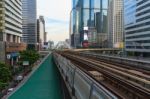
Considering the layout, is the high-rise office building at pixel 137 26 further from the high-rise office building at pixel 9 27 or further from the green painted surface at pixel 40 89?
the green painted surface at pixel 40 89

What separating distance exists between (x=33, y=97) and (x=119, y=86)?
1199 cm

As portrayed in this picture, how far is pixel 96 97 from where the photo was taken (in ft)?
28.6

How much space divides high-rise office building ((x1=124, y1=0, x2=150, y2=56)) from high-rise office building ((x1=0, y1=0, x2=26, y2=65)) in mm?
40090

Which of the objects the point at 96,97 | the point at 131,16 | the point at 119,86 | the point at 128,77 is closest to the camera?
the point at 96,97

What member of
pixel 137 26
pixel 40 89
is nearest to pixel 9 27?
pixel 137 26

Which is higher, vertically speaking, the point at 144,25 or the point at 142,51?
the point at 144,25

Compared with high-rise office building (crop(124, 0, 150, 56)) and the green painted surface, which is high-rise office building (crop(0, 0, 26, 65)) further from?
the green painted surface

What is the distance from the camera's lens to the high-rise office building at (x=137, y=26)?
4454 inches

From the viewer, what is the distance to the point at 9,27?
117250 millimetres

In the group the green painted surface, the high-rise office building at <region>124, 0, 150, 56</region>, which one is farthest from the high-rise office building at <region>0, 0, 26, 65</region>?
the green painted surface

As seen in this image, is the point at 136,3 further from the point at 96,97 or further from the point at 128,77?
the point at 96,97

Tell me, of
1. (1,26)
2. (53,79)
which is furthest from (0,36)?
(53,79)

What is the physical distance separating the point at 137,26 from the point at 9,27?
42797 mm

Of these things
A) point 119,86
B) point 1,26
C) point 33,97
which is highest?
point 1,26
